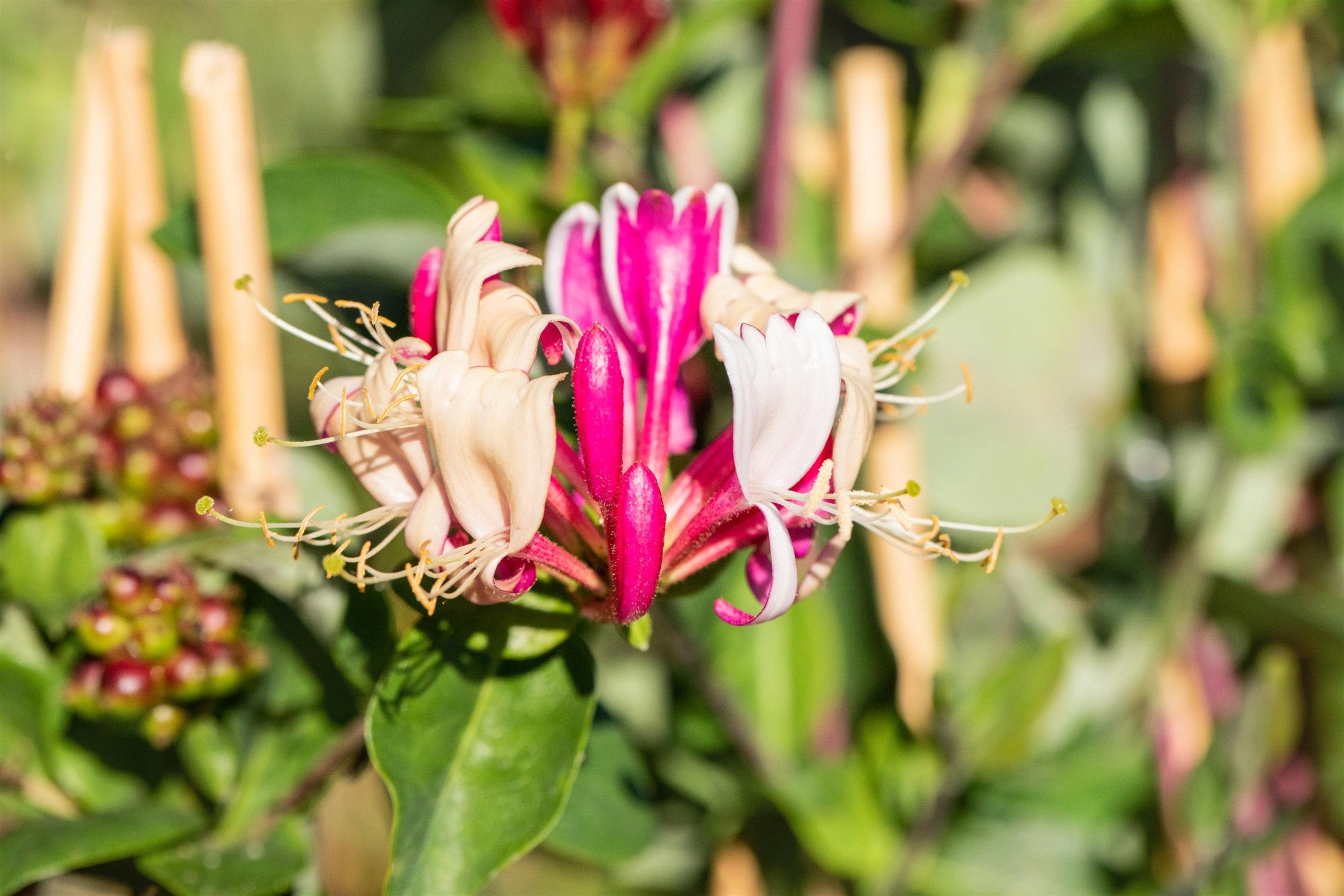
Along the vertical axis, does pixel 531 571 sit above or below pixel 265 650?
above

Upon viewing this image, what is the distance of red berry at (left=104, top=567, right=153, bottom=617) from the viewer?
1.99ft

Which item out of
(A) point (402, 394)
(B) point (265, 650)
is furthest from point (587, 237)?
(B) point (265, 650)

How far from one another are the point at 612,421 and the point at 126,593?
0.34 meters

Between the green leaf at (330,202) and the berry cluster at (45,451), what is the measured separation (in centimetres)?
15

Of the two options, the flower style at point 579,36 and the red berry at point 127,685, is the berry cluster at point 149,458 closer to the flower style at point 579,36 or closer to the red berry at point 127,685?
the red berry at point 127,685

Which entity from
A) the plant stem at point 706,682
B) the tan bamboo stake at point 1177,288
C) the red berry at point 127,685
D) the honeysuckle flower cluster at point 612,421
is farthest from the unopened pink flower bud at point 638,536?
the tan bamboo stake at point 1177,288

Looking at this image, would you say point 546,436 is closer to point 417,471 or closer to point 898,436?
point 417,471

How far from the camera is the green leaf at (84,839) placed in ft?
1.76

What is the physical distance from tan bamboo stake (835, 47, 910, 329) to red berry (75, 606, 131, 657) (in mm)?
652

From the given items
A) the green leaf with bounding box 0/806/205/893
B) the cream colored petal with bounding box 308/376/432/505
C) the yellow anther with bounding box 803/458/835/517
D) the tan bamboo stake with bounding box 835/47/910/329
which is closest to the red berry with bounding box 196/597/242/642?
the green leaf with bounding box 0/806/205/893

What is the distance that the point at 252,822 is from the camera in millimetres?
645

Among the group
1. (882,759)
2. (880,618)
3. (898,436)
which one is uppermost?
(898,436)

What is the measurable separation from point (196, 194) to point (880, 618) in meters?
0.60

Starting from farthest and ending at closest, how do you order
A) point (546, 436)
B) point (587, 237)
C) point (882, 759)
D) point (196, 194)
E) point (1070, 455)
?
point (1070, 455) → point (882, 759) → point (196, 194) → point (587, 237) → point (546, 436)
